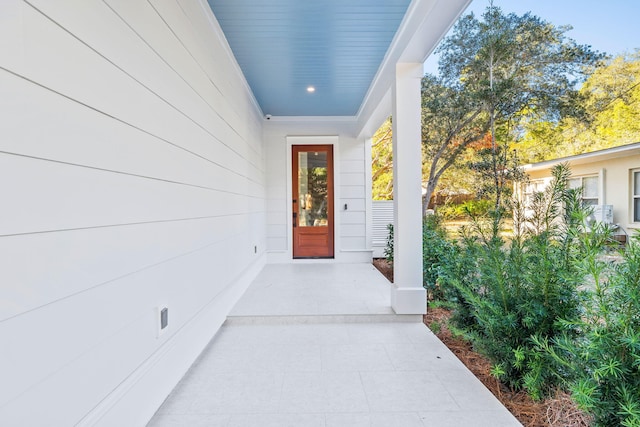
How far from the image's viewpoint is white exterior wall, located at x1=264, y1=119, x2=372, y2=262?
587cm

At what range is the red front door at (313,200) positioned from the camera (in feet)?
19.6

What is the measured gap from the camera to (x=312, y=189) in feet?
19.7

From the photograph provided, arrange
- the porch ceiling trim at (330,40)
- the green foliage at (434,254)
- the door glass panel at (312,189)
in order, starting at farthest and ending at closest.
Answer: the door glass panel at (312,189), the green foliage at (434,254), the porch ceiling trim at (330,40)

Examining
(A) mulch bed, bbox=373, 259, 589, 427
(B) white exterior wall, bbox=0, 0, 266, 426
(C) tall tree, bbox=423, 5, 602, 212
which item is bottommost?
(A) mulch bed, bbox=373, 259, 589, 427

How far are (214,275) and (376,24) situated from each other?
2.68 metres

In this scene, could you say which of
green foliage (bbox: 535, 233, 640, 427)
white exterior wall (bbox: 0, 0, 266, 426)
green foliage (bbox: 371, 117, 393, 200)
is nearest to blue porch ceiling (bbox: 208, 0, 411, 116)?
white exterior wall (bbox: 0, 0, 266, 426)

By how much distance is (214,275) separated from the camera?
108 inches

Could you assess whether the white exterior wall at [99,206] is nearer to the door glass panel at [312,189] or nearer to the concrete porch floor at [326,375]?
the concrete porch floor at [326,375]

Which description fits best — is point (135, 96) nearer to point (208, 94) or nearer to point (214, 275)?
point (208, 94)

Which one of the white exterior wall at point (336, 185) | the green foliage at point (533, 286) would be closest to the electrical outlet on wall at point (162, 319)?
the green foliage at point (533, 286)

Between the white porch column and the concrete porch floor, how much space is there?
0.26 m

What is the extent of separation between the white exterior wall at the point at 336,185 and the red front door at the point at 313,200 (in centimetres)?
14

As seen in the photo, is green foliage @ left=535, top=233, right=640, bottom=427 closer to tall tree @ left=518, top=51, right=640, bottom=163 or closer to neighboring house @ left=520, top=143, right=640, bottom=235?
neighboring house @ left=520, top=143, right=640, bottom=235

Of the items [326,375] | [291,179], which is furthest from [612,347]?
[291,179]
